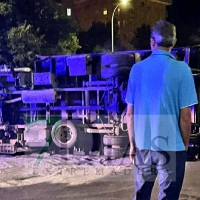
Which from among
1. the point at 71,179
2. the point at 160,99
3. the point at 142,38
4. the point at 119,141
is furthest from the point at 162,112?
the point at 142,38

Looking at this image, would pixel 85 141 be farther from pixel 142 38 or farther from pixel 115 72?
pixel 142 38

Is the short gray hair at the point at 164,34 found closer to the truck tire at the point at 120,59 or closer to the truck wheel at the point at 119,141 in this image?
the truck tire at the point at 120,59

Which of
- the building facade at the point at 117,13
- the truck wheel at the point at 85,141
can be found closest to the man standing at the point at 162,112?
the truck wheel at the point at 85,141

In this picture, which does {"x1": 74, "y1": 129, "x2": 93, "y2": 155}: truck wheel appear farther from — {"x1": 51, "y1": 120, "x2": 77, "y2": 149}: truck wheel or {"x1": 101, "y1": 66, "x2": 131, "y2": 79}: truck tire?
{"x1": 101, "y1": 66, "x2": 131, "y2": 79}: truck tire

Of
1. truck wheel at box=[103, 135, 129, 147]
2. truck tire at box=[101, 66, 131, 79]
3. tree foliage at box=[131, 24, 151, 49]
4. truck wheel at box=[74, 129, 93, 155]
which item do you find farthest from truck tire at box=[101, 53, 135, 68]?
tree foliage at box=[131, 24, 151, 49]

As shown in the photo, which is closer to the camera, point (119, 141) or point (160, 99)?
point (160, 99)

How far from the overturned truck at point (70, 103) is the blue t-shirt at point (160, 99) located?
611 cm

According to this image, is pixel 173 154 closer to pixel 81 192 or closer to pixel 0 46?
pixel 81 192

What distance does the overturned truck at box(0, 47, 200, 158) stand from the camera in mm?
9422

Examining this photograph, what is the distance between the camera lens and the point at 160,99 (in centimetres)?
306

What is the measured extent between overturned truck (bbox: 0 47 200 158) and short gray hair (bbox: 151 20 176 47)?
20.0 ft

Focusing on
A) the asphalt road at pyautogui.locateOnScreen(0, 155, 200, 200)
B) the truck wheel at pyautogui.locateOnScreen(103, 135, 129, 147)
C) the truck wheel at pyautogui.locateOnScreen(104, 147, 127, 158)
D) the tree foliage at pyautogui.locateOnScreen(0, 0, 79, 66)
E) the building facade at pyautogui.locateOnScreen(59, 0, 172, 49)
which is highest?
the building facade at pyautogui.locateOnScreen(59, 0, 172, 49)

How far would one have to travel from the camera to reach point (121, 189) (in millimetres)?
6602

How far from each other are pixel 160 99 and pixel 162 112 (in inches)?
3.8
